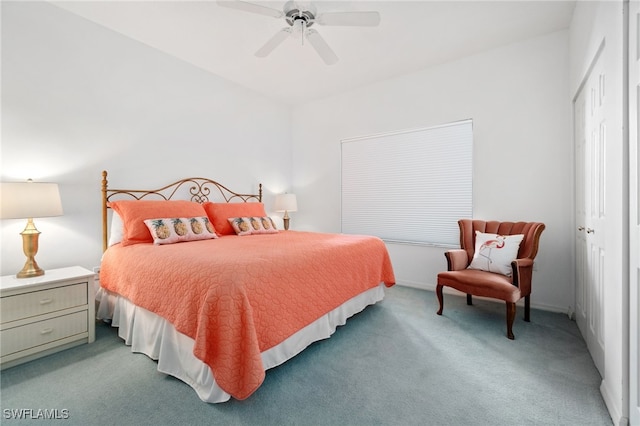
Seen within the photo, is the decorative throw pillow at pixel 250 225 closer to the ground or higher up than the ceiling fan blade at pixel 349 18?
closer to the ground

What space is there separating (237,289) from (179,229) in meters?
1.53

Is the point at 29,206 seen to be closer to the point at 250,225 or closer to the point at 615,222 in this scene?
the point at 250,225

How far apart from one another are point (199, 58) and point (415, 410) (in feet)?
13.1

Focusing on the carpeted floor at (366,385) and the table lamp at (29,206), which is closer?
the carpeted floor at (366,385)

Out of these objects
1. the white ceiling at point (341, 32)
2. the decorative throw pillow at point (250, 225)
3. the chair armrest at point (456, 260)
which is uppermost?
the white ceiling at point (341, 32)

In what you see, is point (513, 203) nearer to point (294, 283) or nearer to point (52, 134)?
point (294, 283)

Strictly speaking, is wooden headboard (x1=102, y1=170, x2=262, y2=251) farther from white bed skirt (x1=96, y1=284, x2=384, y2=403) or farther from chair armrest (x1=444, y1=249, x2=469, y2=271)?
chair armrest (x1=444, y1=249, x2=469, y2=271)

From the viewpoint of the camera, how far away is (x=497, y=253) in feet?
8.93

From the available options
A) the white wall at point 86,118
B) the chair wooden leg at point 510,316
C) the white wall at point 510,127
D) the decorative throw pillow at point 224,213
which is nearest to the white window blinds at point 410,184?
the white wall at point 510,127

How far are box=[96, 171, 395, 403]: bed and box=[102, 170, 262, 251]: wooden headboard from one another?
0.02m

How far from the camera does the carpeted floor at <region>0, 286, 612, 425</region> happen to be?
1.48 meters

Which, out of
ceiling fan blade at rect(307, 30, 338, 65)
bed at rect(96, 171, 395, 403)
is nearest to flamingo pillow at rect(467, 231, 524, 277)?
bed at rect(96, 171, 395, 403)

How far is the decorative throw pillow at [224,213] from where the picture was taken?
11.0 ft

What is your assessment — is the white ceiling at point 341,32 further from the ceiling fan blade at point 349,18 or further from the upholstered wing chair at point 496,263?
the upholstered wing chair at point 496,263
